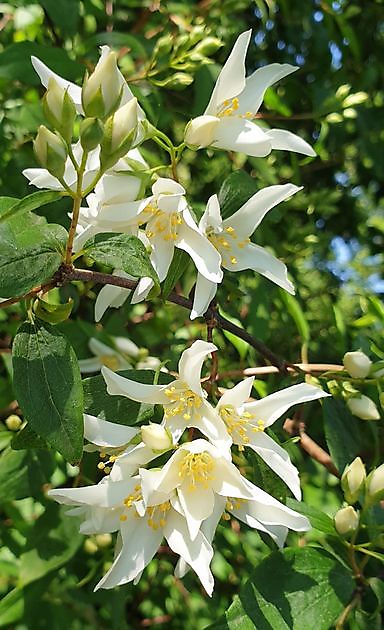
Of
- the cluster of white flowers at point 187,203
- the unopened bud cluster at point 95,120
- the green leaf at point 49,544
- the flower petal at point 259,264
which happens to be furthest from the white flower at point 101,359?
the unopened bud cluster at point 95,120

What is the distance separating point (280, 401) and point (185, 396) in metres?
0.15

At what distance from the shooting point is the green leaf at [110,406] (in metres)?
1.13

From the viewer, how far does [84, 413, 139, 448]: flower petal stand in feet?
3.48

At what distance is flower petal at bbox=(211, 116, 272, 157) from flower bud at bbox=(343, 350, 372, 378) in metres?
0.40

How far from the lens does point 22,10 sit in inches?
76.9

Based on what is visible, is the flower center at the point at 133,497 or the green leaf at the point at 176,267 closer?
the flower center at the point at 133,497

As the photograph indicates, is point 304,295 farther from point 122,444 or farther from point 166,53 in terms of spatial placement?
point 122,444

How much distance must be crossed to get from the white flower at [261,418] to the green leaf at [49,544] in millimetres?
621

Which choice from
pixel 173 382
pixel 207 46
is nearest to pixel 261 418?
pixel 173 382

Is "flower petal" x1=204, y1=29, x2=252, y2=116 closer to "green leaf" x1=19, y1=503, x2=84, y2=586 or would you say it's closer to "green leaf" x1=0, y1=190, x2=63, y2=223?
"green leaf" x1=0, y1=190, x2=63, y2=223

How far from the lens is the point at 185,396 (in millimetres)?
1106

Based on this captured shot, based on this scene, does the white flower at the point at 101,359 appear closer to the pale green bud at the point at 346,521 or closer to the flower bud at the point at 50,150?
the pale green bud at the point at 346,521

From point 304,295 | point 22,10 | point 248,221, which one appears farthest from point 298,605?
point 304,295

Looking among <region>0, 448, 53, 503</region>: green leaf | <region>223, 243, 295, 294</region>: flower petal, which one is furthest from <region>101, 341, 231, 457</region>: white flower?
<region>0, 448, 53, 503</region>: green leaf
